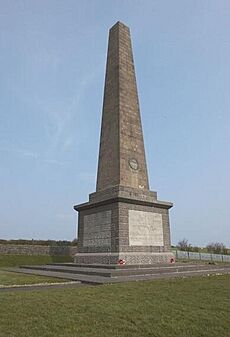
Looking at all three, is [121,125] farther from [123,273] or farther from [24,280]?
[24,280]

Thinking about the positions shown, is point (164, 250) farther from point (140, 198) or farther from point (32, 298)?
point (32, 298)

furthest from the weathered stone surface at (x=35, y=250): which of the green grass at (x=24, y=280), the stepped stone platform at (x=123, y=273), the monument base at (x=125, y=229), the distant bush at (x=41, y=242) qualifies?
the green grass at (x=24, y=280)

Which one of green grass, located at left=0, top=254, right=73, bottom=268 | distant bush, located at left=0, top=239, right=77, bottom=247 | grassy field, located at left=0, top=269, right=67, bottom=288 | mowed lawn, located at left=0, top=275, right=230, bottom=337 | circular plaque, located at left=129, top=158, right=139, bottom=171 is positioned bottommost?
mowed lawn, located at left=0, top=275, right=230, bottom=337

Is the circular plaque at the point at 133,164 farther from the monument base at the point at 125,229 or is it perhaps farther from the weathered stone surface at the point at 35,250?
the weathered stone surface at the point at 35,250

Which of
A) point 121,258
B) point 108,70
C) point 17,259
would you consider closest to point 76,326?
point 121,258

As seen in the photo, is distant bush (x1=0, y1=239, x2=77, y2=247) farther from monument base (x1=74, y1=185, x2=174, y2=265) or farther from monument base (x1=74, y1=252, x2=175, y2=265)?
monument base (x1=74, y1=252, x2=175, y2=265)

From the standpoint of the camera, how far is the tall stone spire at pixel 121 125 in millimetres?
16953

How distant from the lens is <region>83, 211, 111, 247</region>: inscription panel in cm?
1557

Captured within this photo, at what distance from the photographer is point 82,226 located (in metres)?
17.8

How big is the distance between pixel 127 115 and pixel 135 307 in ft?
44.8

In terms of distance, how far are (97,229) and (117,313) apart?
11.0 m

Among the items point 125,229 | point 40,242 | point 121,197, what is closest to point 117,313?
point 125,229

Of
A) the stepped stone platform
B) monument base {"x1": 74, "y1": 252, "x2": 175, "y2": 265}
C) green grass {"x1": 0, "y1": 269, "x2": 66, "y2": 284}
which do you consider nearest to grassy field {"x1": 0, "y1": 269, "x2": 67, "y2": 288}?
green grass {"x1": 0, "y1": 269, "x2": 66, "y2": 284}

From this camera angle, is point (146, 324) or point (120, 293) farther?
point (120, 293)
